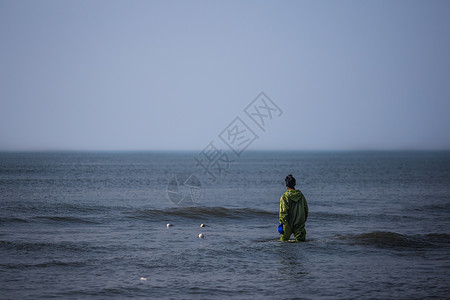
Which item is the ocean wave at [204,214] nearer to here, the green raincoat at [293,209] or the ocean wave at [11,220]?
the ocean wave at [11,220]

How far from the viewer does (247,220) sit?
22.1 meters

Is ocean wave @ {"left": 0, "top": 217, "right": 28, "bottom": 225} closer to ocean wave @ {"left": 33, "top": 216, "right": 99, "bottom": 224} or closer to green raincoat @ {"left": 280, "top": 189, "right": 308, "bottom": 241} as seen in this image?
ocean wave @ {"left": 33, "top": 216, "right": 99, "bottom": 224}

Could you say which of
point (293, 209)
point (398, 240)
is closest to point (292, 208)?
point (293, 209)

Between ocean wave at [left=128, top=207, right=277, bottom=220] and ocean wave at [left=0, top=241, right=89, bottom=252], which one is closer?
ocean wave at [left=0, top=241, right=89, bottom=252]

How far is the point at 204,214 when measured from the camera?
2339 cm

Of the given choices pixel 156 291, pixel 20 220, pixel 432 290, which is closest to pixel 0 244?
pixel 20 220

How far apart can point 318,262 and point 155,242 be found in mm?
5651

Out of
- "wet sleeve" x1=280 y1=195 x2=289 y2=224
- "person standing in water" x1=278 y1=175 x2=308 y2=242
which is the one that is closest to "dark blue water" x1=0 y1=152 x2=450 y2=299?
"person standing in water" x1=278 y1=175 x2=308 y2=242

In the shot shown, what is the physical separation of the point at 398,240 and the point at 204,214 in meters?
10.2

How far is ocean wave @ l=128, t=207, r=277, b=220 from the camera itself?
22.8m

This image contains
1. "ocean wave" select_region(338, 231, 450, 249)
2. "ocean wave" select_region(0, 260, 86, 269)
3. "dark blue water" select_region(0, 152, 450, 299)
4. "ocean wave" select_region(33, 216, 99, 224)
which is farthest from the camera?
"ocean wave" select_region(33, 216, 99, 224)

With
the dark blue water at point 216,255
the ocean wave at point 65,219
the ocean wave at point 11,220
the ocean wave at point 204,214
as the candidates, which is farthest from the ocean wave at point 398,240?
the ocean wave at point 11,220

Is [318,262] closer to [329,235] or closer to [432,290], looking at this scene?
[432,290]

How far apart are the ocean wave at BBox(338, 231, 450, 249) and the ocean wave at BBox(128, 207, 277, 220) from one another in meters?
7.59
